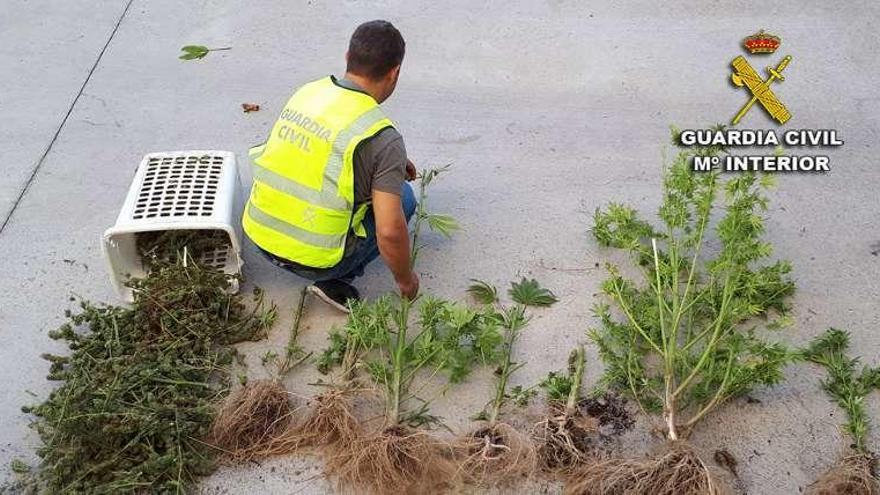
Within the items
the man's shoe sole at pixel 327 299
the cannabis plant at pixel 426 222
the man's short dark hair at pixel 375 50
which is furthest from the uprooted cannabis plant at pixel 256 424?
the man's short dark hair at pixel 375 50

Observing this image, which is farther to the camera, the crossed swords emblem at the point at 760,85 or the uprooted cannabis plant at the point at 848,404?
the crossed swords emblem at the point at 760,85

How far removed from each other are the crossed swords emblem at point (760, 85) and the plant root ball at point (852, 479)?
1940 mm

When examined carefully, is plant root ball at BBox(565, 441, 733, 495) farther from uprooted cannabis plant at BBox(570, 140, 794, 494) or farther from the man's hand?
the man's hand

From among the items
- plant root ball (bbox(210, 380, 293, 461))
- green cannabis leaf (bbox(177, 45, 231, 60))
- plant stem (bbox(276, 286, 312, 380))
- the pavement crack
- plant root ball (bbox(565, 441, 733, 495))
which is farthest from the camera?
green cannabis leaf (bbox(177, 45, 231, 60))

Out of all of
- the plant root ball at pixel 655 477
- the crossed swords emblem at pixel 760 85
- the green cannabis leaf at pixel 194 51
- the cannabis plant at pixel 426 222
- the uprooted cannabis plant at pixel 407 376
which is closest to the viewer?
the plant root ball at pixel 655 477

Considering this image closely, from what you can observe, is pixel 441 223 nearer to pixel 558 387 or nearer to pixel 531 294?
pixel 531 294

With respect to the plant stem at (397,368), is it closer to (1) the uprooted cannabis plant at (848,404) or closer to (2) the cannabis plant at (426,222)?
(2) the cannabis plant at (426,222)

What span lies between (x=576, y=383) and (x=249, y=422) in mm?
989

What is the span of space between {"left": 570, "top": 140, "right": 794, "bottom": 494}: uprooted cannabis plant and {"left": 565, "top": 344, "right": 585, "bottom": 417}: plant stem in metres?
0.08

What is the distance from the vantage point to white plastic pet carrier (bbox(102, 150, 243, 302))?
2736 mm

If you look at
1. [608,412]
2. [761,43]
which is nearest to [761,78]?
[761,43]

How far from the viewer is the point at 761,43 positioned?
4258mm

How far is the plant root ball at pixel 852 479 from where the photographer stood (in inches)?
87.7

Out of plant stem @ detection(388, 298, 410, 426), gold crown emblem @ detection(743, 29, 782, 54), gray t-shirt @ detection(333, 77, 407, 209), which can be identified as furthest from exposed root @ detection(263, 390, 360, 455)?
gold crown emblem @ detection(743, 29, 782, 54)
